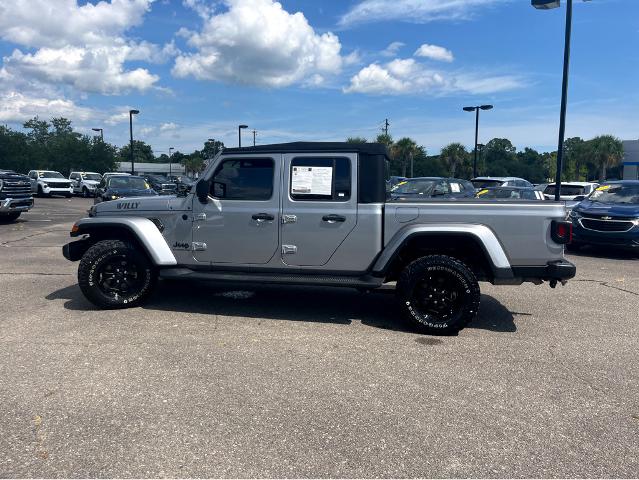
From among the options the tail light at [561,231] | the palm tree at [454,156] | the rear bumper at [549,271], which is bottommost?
the rear bumper at [549,271]

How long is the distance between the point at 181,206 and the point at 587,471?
456 cm

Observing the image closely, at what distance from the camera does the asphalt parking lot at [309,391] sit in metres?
2.90

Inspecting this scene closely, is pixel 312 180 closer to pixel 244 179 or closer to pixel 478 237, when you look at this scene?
pixel 244 179

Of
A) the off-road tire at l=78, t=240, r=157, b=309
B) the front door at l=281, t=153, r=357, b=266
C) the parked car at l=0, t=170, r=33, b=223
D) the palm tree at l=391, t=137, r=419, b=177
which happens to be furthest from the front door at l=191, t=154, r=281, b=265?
the palm tree at l=391, t=137, r=419, b=177

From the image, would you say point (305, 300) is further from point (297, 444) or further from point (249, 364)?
point (297, 444)

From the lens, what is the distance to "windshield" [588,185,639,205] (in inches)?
455

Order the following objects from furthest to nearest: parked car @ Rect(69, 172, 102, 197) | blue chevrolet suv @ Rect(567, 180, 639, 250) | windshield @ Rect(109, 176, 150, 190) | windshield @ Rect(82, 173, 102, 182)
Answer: windshield @ Rect(82, 173, 102, 182)
parked car @ Rect(69, 172, 102, 197)
windshield @ Rect(109, 176, 150, 190)
blue chevrolet suv @ Rect(567, 180, 639, 250)

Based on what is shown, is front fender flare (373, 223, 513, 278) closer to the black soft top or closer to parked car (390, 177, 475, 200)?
the black soft top

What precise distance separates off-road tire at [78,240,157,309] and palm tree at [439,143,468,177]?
5616 centimetres

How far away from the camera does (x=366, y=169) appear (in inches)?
212

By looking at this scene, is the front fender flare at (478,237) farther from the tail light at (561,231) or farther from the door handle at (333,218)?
the door handle at (333,218)

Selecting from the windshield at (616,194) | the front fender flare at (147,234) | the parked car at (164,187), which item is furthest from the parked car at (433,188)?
the front fender flare at (147,234)

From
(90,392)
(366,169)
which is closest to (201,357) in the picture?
(90,392)

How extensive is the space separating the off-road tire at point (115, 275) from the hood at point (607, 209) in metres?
9.48
